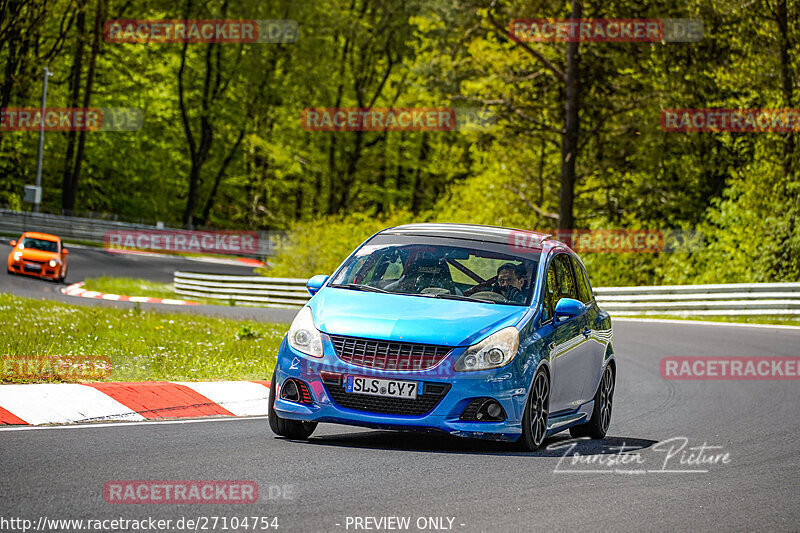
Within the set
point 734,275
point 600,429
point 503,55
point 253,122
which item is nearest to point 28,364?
point 600,429

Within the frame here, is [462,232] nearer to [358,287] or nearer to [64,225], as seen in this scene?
[358,287]

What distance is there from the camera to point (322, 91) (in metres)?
70.3

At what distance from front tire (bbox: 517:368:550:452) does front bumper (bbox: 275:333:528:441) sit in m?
0.11

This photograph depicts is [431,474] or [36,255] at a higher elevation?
[431,474]

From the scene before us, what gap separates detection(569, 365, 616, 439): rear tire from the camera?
1072 cm

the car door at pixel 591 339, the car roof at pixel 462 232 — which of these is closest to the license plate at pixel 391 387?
the car roof at pixel 462 232

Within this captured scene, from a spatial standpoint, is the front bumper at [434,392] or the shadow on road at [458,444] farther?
the shadow on road at [458,444]

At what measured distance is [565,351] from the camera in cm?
988

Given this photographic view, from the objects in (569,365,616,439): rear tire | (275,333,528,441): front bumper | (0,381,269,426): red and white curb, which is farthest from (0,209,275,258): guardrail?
(275,333,528,441): front bumper

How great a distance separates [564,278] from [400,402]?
8.60ft

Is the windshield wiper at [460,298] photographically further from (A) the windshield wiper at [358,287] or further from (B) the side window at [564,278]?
(B) the side window at [564,278]

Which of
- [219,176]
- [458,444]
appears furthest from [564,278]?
[219,176]

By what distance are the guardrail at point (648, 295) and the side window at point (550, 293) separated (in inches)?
759

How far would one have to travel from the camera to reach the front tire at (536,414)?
352 inches
